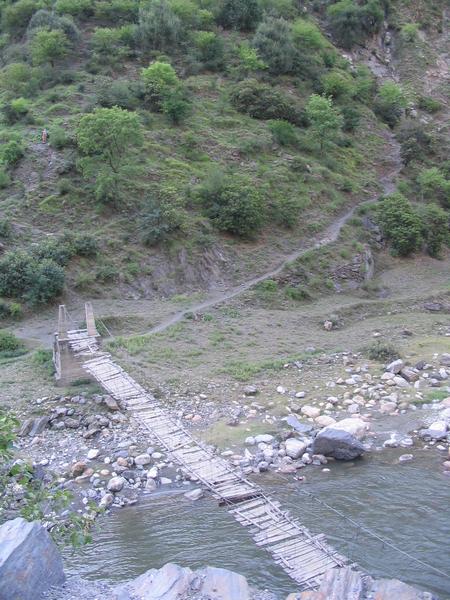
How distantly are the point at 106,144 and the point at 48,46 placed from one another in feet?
57.1

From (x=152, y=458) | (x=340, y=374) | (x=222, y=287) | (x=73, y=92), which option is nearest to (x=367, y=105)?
(x=73, y=92)

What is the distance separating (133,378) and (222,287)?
11.8 metres

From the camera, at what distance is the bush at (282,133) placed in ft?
143

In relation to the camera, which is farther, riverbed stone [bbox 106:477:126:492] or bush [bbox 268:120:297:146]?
bush [bbox 268:120:297:146]

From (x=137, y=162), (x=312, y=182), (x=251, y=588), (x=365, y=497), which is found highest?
(x=137, y=162)

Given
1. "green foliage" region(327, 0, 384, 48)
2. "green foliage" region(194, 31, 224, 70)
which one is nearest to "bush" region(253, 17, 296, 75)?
"green foliage" region(194, 31, 224, 70)

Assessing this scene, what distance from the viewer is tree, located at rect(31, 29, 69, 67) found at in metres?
47.5

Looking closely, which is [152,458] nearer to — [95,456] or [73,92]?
[95,456]

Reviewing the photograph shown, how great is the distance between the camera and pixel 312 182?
4106 centimetres

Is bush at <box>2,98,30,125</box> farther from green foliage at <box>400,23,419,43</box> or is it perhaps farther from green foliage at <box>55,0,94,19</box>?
green foliage at <box>400,23,419,43</box>

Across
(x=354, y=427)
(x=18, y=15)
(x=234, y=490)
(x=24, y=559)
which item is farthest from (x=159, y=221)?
(x=18, y=15)

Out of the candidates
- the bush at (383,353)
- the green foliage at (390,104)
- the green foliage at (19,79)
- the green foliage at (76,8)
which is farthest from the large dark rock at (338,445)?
the green foliage at (76,8)

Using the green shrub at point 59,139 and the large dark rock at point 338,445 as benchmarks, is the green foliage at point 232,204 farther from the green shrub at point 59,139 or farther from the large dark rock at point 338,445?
the large dark rock at point 338,445

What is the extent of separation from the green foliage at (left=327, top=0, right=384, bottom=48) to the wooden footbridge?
49890mm
